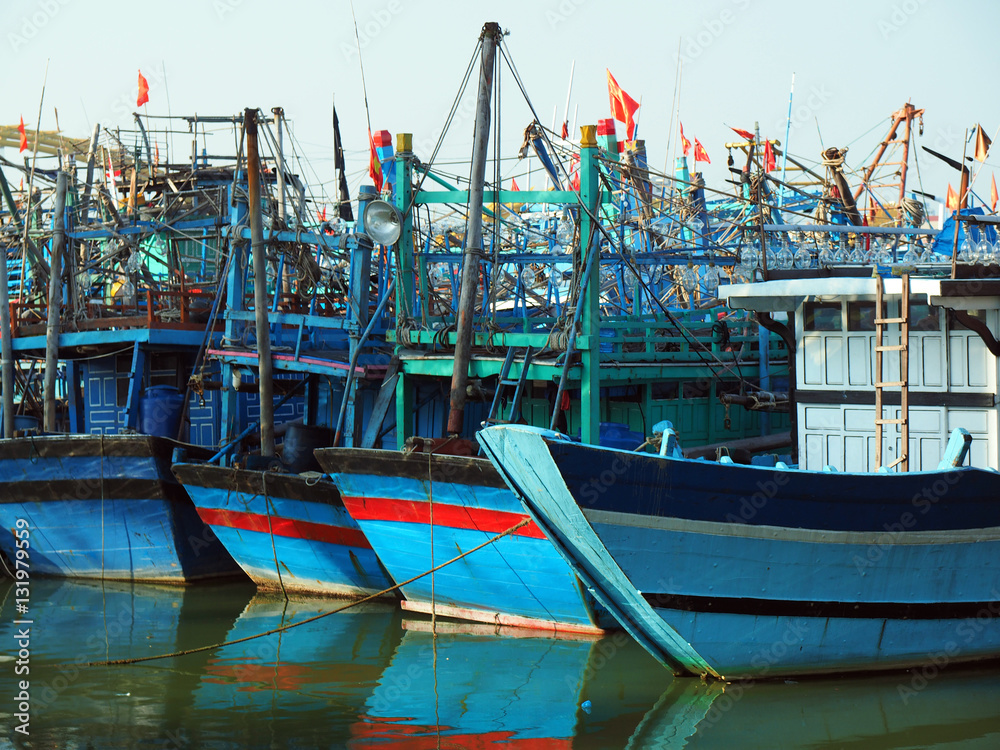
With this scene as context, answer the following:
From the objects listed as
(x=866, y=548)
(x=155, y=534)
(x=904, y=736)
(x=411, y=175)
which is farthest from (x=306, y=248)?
(x=904, y=736)

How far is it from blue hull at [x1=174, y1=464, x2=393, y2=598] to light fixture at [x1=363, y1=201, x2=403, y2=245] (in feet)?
9.44

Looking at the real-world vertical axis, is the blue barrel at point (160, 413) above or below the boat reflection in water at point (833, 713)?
above

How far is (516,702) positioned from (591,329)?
4.01 metres

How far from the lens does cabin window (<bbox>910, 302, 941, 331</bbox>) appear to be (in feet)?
31.9

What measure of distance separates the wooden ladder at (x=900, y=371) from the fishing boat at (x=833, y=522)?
18 millimetres

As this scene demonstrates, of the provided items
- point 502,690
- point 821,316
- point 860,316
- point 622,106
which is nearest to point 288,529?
point 502,690

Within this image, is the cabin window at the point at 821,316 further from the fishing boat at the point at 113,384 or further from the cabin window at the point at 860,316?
the fishing boat at the point at 113,384

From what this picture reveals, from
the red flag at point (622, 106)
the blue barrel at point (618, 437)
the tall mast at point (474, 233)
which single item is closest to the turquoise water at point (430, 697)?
the blue barrel at point (618, 437)

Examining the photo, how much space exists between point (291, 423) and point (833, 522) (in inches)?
306

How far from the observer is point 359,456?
1107 cm

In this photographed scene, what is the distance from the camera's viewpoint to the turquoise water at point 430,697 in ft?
27.0

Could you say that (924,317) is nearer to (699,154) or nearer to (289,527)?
(289,527)

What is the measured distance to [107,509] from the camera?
13.8 meters
